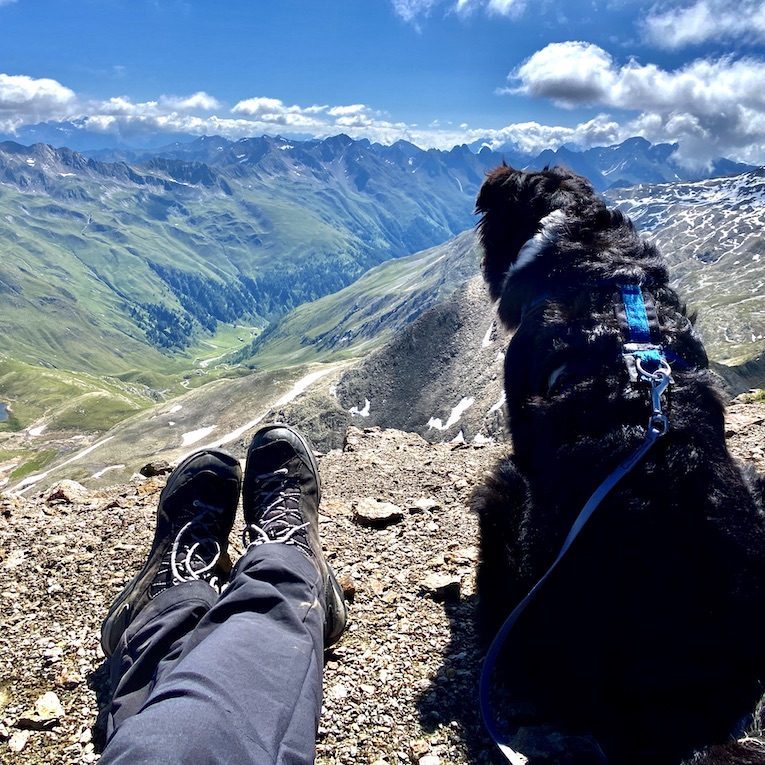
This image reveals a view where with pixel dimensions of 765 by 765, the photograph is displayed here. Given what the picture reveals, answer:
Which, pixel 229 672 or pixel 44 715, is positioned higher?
pixel 229 672

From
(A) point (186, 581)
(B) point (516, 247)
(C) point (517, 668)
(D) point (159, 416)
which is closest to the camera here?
(C) point (517, 668)

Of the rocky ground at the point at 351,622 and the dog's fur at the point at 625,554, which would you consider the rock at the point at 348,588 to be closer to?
the rocky ground at the point at 351,622

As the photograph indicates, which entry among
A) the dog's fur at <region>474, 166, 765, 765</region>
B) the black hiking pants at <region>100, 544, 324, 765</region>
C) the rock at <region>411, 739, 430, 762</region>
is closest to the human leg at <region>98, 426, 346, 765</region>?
the black hiking pants at <region>100, 544, 324, 765</region>

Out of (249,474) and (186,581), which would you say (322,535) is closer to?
(249,474)

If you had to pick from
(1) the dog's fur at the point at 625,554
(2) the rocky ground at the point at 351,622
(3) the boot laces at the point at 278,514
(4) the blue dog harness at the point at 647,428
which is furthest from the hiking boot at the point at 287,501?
(4) the blue dog harness at the point at 647,428

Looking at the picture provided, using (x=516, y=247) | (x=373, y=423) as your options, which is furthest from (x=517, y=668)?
(x=373, y=423)

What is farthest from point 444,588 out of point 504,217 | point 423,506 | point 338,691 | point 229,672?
point 504,217

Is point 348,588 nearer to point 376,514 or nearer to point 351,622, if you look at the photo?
point 351,622
